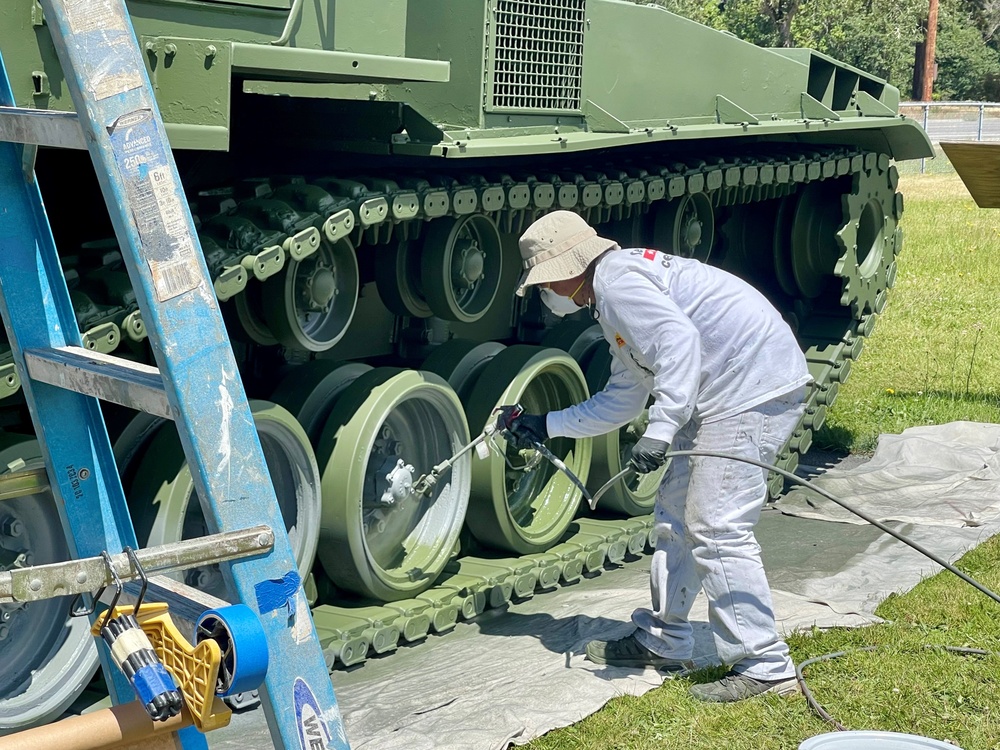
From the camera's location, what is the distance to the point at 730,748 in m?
4.35

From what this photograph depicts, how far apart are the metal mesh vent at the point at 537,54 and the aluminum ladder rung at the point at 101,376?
10.7ft

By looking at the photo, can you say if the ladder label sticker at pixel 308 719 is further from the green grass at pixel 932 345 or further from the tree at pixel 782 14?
the tree at pixel 782 14

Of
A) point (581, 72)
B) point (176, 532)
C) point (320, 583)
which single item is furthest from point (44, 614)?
point (581, 72)

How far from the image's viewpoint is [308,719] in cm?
213

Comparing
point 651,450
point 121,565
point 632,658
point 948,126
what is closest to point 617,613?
point 632,658

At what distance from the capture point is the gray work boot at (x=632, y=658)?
498cm

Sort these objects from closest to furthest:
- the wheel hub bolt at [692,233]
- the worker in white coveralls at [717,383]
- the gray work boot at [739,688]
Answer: the worker in white coveralls at [717,383]
the gray work boot at [739,688]
the wheel hub bolt at [692,233]

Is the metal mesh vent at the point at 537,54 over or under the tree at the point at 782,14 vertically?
under

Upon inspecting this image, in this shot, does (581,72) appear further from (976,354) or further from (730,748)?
(976,354)

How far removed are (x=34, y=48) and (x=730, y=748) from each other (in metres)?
2.95

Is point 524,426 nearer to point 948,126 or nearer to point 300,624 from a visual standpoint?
point 300,624

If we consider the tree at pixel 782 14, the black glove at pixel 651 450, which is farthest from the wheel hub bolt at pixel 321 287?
the tree at pixel 782 14

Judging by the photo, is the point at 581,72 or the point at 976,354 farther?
the point at 976,354

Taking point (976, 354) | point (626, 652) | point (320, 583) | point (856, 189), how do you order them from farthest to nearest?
point (976, 354) → point (856, 189) → point (320, 583) → point (626, 652)
